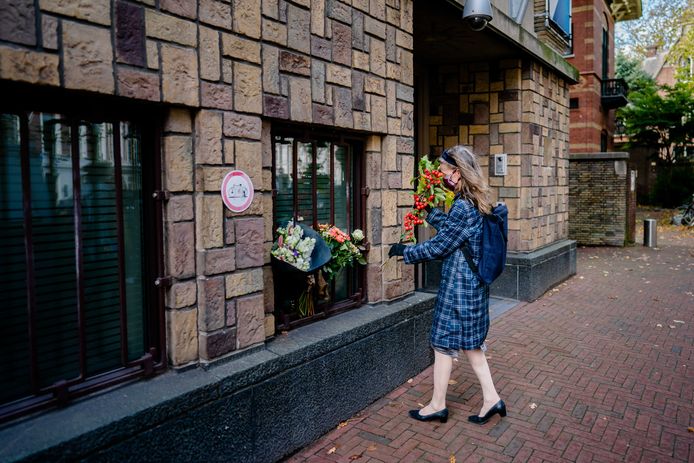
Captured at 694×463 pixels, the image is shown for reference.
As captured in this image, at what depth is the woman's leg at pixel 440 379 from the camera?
4.06 m

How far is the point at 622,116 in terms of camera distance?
28078mm

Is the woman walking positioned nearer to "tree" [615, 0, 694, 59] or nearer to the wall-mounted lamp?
the wall-mounted lamp

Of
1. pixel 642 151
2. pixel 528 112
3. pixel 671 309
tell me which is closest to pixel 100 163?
pixel 528 112

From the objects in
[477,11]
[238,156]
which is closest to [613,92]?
[477,11]

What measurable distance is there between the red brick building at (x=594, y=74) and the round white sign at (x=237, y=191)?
22.0 metres

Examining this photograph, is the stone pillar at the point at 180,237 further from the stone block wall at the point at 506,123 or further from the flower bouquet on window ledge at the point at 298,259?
the stone block wall at the point at 506,123

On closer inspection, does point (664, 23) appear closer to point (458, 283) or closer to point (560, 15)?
point (560, 15)

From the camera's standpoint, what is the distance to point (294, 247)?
12.5ft

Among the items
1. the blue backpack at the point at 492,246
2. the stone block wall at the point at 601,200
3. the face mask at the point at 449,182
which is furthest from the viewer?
the stone block wall at the point at 601,200

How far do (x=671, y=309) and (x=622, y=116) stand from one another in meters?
23.1

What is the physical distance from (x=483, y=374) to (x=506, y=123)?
5.45 m

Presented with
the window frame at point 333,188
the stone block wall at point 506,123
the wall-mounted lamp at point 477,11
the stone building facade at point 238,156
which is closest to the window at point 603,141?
the stone block wall at point 506,123

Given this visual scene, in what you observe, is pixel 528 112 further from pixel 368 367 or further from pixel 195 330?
pixel 195 330

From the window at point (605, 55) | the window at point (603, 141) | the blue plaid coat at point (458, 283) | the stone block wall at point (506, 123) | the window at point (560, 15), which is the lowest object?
the blue plaid coat at point (458, 283)
